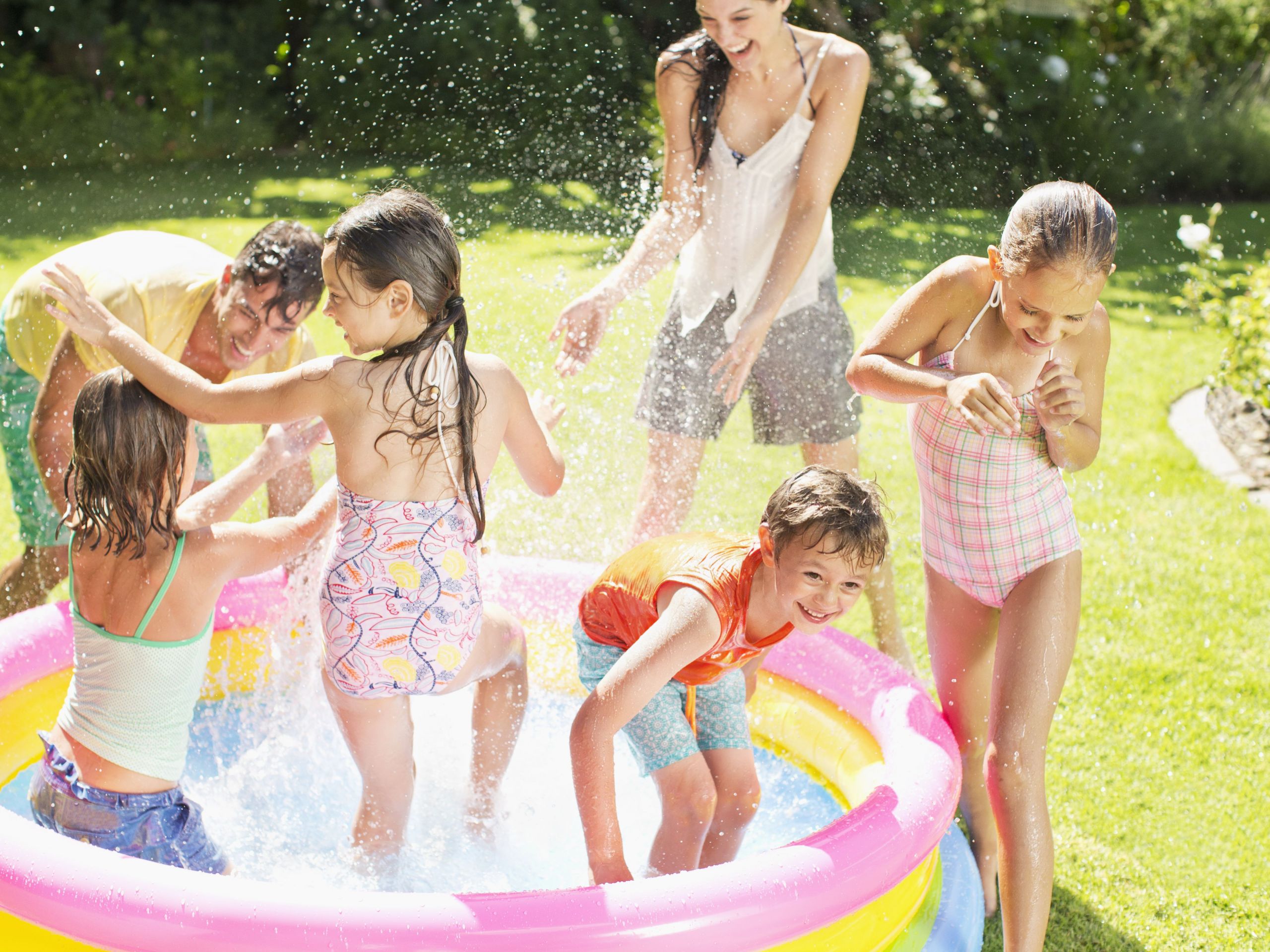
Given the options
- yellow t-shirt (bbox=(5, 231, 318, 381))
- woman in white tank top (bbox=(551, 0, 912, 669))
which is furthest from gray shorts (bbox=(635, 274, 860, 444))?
yellow t-shirt (bbox=(5, 231, 318, 381))

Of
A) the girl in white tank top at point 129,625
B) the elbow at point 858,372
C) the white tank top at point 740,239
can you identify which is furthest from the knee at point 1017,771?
the girl in white tank top at point 129,625

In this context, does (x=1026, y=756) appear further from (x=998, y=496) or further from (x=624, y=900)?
(x=624, y=900)

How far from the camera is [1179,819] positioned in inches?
135

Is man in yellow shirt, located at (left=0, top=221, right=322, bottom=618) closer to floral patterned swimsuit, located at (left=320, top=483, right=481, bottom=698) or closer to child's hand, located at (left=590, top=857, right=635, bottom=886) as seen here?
floral patterned swimsuit, located at (left=320, top=483, right=481, bottom=698)

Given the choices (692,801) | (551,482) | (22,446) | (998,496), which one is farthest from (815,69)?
(22,446)

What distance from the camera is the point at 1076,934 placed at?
2.97m

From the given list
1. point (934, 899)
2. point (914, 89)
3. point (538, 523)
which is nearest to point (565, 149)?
point (914, 89)

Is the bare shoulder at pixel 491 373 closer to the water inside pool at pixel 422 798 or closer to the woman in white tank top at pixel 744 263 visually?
the woman in white tank top at pixel 744 263

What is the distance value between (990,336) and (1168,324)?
6169 mm

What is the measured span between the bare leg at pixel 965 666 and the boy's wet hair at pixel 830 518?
0.48m

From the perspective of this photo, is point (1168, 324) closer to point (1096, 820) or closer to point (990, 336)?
point (1096, 820)

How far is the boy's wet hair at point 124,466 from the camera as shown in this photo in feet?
7.56

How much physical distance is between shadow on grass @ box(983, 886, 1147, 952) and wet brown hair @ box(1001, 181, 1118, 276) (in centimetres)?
154

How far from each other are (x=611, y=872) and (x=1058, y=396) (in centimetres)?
121
